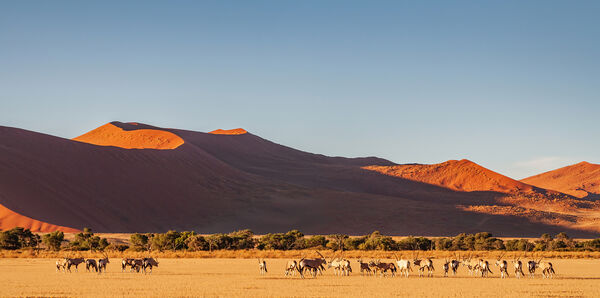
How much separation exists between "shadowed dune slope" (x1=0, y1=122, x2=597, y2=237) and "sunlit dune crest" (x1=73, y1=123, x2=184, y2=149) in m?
23.8

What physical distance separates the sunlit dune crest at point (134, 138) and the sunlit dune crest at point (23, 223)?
70.7m

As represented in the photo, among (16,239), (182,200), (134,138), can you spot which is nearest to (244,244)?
(16,239)

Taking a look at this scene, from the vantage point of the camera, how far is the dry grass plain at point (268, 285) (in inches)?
973

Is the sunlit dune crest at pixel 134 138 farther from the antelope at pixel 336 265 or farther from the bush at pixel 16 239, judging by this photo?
the antelope at pixel 336 265

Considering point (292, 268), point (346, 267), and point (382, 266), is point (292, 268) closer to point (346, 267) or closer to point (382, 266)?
point (346, 267)

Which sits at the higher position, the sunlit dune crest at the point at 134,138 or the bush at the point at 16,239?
the sunlit dune crest at the point at 134,138

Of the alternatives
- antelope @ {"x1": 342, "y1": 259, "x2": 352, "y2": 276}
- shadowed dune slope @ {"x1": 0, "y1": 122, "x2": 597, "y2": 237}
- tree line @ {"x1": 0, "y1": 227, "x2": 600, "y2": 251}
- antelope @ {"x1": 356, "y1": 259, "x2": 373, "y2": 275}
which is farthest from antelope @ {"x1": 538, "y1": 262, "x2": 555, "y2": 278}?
shadowed dune slope @ {"x1": 0, "y1": 122, "x2": 597, "y2": 237}

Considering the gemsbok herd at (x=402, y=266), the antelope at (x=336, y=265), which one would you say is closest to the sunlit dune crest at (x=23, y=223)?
the gemsbok herd at (x=402, y=266)

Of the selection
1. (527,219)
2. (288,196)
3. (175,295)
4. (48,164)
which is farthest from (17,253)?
(527,219)

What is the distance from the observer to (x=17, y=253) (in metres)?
57.0

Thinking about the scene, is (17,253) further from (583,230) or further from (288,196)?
(583,230)

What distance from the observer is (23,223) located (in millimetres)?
79688

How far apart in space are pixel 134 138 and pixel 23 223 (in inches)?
3522

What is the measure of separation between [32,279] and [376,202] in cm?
9307
